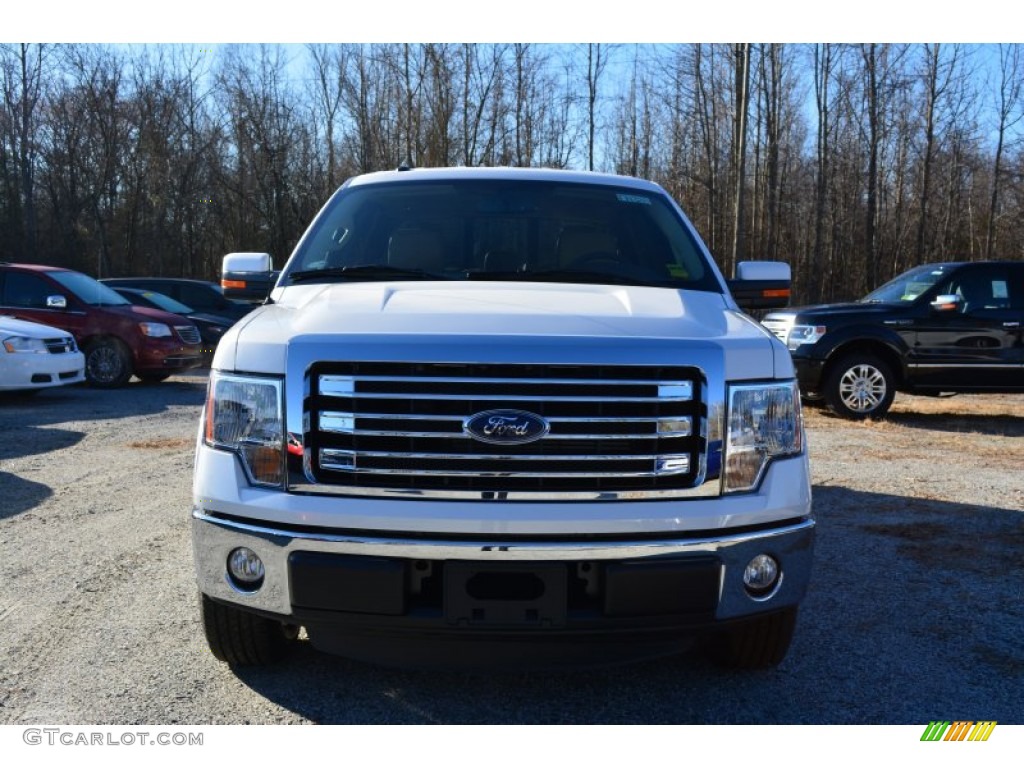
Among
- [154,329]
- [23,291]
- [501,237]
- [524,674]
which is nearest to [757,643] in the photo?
[524,674]

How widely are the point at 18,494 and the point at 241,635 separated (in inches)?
153

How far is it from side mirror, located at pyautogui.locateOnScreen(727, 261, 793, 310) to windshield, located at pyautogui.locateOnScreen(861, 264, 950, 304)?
23.6ft

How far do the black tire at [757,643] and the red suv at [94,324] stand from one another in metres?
12.0

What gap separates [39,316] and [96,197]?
2614 centimetres

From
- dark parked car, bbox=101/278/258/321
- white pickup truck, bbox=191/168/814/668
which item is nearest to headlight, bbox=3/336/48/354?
dark parked car, bbox=101/278/258/321

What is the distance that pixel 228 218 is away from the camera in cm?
3938

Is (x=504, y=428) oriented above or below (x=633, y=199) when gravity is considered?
below

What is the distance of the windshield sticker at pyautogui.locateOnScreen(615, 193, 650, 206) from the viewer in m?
4.35

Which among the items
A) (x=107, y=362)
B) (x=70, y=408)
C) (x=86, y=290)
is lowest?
(x=70, y=408)

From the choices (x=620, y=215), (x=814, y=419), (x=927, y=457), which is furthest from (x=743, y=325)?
(x=814, y=419)

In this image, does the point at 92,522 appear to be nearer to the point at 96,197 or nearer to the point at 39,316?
the point at 39,316

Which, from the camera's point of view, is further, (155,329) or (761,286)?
(155,329)

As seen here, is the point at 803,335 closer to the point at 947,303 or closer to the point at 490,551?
the point at 947,303

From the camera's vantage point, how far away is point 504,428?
259 centimetres
